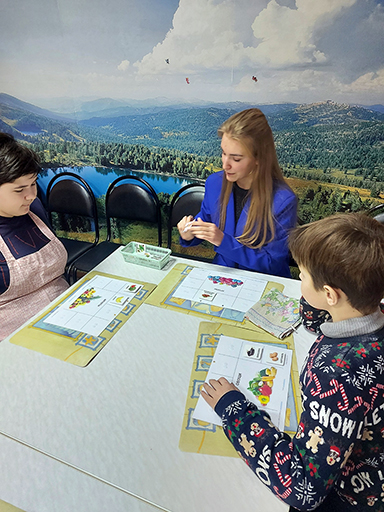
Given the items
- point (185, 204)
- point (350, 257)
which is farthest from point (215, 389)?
point (185, 204)

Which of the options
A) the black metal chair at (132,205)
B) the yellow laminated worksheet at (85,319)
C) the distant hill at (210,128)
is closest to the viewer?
the yellow laminated worksheet at (85,319)

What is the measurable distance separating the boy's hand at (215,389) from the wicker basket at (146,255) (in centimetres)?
71

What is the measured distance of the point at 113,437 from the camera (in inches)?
32.0

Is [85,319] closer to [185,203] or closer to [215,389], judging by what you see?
[215,389]

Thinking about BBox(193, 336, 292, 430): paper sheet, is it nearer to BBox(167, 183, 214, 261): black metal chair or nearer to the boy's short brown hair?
the boy's short brown hair

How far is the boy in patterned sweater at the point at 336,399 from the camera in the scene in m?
0.66

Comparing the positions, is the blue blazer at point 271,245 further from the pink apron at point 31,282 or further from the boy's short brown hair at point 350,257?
the boy's short brown hair at point 350,257

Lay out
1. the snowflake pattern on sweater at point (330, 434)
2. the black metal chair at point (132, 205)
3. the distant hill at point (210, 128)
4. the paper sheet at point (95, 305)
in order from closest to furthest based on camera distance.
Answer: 1. the snowflake pattern on sweater at point (330, 434)
2. the paper sheet at point (95, 305)
3. the distant hill at point (210, 128)
4. the black metal chair at point (132, 205)

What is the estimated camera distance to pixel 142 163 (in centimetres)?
273

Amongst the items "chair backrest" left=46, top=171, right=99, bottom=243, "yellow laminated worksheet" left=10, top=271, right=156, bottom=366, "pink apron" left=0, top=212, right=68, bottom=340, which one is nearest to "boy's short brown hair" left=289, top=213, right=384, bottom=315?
"yellow laminated worksheet" left=10, top=271, right=156, bottom=366

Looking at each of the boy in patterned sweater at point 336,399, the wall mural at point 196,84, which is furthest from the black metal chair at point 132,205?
the boy in patterned sweater at point 336,399

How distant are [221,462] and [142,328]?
51 centimetres

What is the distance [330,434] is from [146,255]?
3.62 ft

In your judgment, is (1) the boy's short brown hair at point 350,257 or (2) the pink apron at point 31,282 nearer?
(1) the boy's short brown hair at point 350,257
